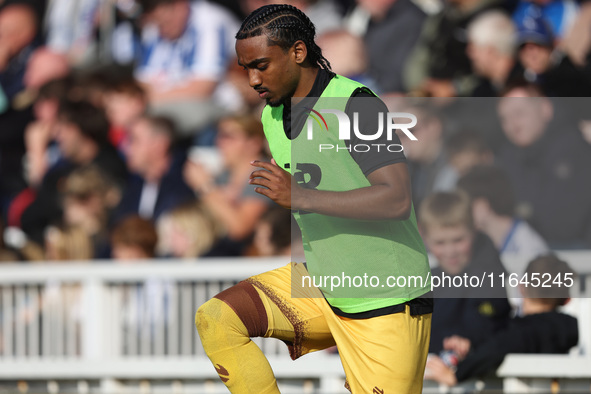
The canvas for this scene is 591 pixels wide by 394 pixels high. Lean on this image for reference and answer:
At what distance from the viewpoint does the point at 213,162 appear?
7.18 metres

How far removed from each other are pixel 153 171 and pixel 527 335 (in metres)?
3.32

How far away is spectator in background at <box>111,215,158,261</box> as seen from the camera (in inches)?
251

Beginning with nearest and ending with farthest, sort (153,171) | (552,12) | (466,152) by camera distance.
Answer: (466,152)
(552,12)
(153,171)

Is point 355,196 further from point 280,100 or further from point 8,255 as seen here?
point 8,255

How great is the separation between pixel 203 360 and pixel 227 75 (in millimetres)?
2665

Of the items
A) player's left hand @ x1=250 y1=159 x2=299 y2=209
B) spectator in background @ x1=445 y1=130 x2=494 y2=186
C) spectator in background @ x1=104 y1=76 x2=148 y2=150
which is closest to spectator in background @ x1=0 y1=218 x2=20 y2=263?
spectator in background @ x1=104 y1=76 x2=148 y2=150

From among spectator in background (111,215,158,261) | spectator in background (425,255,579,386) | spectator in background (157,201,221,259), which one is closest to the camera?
spectator in background (425,255,579,386)

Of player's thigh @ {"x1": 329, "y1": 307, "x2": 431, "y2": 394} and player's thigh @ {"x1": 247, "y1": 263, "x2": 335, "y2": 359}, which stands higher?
player's thigh @ {"x1": 247, "y1": 263, "x2": 335, "y2": 359}

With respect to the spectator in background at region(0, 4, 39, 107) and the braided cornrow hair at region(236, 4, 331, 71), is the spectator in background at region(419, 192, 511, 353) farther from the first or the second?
the spectator in background at region(0, 4, 39, 107)

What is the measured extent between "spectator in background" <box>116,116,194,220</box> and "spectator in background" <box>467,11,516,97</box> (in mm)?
2319

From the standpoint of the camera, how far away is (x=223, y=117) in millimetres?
7258

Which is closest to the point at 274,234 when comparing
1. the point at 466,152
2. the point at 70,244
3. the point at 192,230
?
the point at 192,230

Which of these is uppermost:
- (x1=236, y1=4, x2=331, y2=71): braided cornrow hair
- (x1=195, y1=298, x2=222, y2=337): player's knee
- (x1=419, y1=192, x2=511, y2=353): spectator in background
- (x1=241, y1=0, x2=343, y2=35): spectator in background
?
(x1=241, y1=0, x2=343, y2=35): spectator in background

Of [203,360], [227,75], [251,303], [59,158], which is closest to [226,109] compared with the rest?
[227,75]
